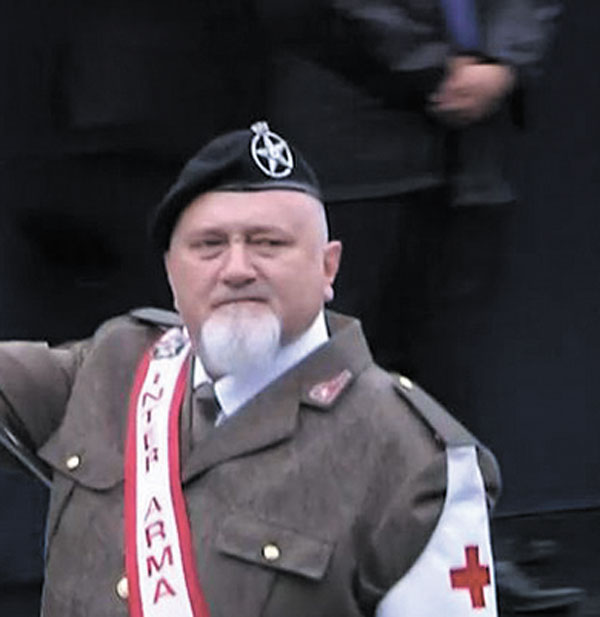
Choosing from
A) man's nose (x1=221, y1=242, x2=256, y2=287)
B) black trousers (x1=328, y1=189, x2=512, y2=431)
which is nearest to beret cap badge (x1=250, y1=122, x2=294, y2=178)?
man's nose (x1=221, y1=242, x2=256, y2=287)

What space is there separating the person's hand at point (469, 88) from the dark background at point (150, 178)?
855 mm

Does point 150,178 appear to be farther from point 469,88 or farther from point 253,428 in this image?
point 253,428

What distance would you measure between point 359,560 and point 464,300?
2488 mm

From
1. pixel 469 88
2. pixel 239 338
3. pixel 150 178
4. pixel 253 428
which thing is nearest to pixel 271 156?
pixel 239 338

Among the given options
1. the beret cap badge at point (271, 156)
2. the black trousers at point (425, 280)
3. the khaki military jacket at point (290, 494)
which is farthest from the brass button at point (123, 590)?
the black trousers at point (425, 280)

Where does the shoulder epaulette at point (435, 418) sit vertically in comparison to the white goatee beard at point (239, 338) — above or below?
below

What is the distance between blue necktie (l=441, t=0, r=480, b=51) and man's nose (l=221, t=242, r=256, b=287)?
1.51 meters

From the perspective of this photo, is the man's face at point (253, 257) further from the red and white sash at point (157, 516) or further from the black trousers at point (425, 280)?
the black trousers at point (425, 280)

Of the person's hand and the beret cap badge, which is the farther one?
the person's hand

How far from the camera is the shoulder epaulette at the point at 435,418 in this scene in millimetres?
3652

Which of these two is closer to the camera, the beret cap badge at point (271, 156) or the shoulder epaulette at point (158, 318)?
the beret cap badge at point (271, 156)

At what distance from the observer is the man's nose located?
3631 millimetres

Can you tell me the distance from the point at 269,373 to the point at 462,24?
155 centimetres

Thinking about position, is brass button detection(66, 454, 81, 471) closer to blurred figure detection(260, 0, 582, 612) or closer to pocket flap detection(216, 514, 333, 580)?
pocket flap detection(216, 514, 333, 580)
